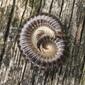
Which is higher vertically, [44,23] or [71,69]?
[44,23]

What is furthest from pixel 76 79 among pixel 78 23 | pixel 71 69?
pixel 78 23

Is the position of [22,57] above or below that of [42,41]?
below

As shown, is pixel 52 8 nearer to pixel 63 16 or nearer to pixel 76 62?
pixel 63 16
